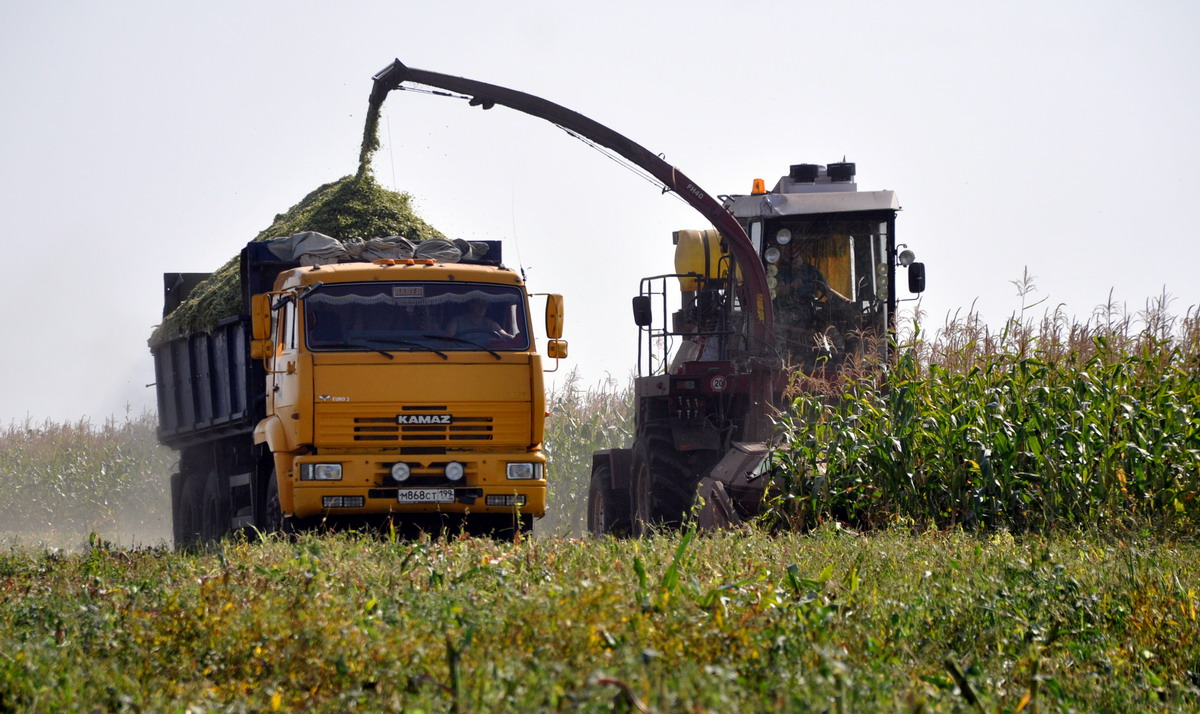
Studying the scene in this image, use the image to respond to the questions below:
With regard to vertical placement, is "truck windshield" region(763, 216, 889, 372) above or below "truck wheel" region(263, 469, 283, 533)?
above

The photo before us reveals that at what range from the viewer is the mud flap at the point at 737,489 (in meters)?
11.3

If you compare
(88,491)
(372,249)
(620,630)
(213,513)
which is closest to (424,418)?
(372,249)

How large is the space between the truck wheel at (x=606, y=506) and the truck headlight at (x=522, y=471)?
345 centimetres

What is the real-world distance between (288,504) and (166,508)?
12.9m

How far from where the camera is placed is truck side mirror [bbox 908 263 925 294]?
14133 mm

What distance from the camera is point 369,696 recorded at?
507cm

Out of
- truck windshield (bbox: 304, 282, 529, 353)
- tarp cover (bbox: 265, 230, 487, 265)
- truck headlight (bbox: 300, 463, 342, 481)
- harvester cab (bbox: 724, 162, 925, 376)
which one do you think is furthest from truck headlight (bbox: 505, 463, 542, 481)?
harvester cab (bbox: 724, 162, 925, 376)

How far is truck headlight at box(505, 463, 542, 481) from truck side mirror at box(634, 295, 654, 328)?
298 cm

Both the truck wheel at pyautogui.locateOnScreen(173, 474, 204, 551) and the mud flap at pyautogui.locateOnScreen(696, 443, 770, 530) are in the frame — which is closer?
the mud flap at pyautogui.locateOnScreen(696, 443, 770, 530)

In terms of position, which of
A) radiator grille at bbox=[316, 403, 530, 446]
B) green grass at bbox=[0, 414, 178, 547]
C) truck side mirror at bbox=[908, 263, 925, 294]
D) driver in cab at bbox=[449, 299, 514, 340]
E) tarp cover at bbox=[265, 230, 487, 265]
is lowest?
green grass at bbox=[0, 414, 178, 547]

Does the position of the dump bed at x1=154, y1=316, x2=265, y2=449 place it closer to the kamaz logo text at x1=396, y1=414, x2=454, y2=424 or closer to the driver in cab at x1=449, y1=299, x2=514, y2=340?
the kamaz logo text at x1=396, y1=414, x2=454, y2=424

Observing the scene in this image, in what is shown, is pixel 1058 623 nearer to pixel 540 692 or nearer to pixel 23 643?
pixel 540 692

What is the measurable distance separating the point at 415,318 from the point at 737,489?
3.25m

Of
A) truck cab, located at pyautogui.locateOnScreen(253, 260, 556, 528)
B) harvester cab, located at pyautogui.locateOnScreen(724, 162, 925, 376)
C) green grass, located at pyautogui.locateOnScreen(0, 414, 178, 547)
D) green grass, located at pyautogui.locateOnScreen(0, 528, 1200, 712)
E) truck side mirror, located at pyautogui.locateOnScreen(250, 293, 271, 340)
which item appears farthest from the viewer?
green grass, located at pyautogui.locateOnScreen(0, 414, 178, 547)
